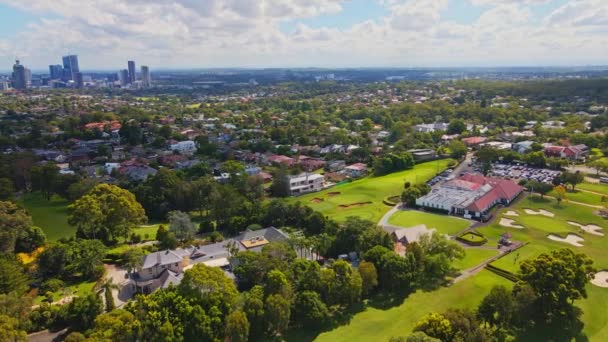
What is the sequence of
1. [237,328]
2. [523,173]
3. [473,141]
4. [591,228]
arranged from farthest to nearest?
[473,141]
[523,173]
[591,228]
[237,328]

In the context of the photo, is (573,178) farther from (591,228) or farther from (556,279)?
(556,279)

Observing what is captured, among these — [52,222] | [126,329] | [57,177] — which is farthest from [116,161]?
[126,329]

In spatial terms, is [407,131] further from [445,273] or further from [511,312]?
[511,312]

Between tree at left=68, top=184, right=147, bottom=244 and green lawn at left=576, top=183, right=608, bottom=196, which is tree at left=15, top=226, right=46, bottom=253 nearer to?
tree at left=68, top=184, right=147, bottom=244

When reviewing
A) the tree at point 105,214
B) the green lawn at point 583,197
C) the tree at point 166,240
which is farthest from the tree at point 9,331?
the green lawn at point 583,197

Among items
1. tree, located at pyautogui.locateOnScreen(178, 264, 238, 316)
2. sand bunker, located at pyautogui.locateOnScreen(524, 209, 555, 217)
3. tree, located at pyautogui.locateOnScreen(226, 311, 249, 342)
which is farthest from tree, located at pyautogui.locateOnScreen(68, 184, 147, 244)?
sand bunker, located at pyautogui.locateOnScreen(524, 209, 555, 217)

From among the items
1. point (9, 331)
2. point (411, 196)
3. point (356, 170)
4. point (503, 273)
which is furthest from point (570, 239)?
point (9, 331)
